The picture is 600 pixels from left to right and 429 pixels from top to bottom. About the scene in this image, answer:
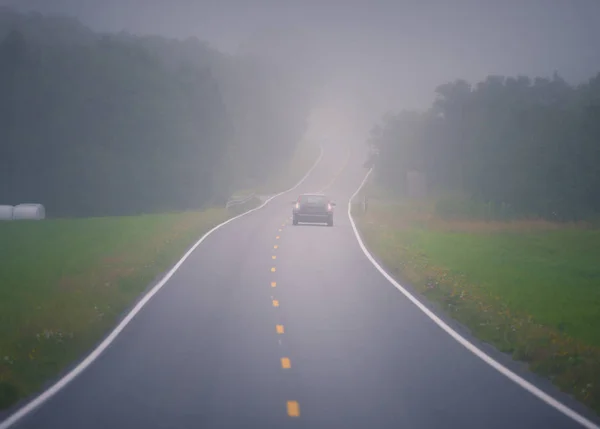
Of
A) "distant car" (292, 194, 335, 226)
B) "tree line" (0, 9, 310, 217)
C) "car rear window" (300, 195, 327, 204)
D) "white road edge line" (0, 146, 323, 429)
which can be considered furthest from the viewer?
"tree line" (0, 9, 310, 217)

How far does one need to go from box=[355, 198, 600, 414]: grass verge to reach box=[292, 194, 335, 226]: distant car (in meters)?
2.14

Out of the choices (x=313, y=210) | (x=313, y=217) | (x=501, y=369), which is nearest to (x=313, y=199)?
(x=313, y=210)

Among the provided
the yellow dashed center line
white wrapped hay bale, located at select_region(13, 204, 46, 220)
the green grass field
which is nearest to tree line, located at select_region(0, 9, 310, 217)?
white wrapped hay bale, located at select_region(13, 204, 46, 220)

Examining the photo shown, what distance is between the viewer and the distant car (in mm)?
40125

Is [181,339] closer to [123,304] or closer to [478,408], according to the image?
[123,304]

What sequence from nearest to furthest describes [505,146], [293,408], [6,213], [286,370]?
[293,408] < [286,370] < [6,213] < [505,146]

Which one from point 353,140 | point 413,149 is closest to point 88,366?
point 413,149

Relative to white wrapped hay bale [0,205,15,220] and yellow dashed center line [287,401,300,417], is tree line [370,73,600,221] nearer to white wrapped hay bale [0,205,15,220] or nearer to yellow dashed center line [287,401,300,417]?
white wrapped hay bale [0,205,15,220]

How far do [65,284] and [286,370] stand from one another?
1013cm

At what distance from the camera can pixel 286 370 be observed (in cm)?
1083

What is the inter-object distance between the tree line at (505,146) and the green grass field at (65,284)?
26330 mm

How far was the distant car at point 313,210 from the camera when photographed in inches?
1580

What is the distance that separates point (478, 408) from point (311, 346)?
405 centimetres

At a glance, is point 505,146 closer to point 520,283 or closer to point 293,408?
point 520,283
